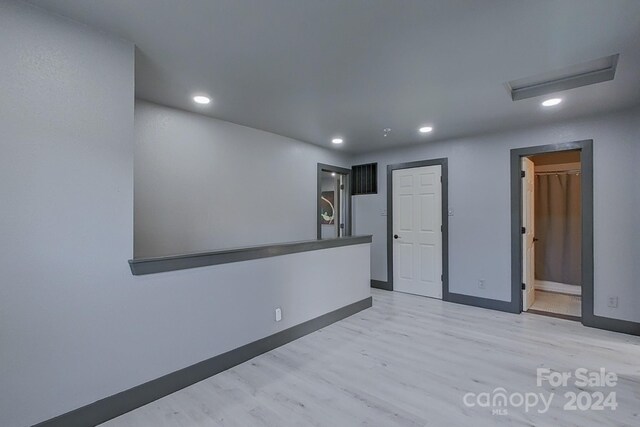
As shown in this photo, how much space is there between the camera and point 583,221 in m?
3.55

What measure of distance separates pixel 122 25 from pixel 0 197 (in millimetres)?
1186

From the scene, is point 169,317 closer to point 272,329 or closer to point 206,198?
point 272,329

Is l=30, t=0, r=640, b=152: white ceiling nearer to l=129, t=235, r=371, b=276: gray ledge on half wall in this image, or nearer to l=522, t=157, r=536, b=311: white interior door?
l=522, t=157, r=536, b=311: white interior door

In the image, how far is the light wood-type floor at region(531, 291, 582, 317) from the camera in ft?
13.4

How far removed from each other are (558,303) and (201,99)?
5.51 metres

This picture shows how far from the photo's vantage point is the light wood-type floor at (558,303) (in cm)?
408

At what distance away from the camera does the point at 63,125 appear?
1749 mm

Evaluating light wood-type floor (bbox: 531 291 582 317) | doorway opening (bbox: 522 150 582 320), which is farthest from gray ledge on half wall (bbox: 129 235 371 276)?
doorway opening (bbox: 522 150 582 320)

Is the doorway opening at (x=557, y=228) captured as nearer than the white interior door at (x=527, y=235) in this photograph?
No

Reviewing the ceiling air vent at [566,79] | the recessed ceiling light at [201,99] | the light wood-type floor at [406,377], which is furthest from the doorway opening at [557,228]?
the recessed ceiling light at [201,99]

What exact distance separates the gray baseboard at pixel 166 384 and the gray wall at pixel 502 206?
2595mm

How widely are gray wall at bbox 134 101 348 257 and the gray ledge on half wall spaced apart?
39.7 inches

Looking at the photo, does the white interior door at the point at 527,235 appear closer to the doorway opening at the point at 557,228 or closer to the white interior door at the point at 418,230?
the doorway opening at the point at 557,228

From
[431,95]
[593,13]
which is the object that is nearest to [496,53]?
[593,13]
